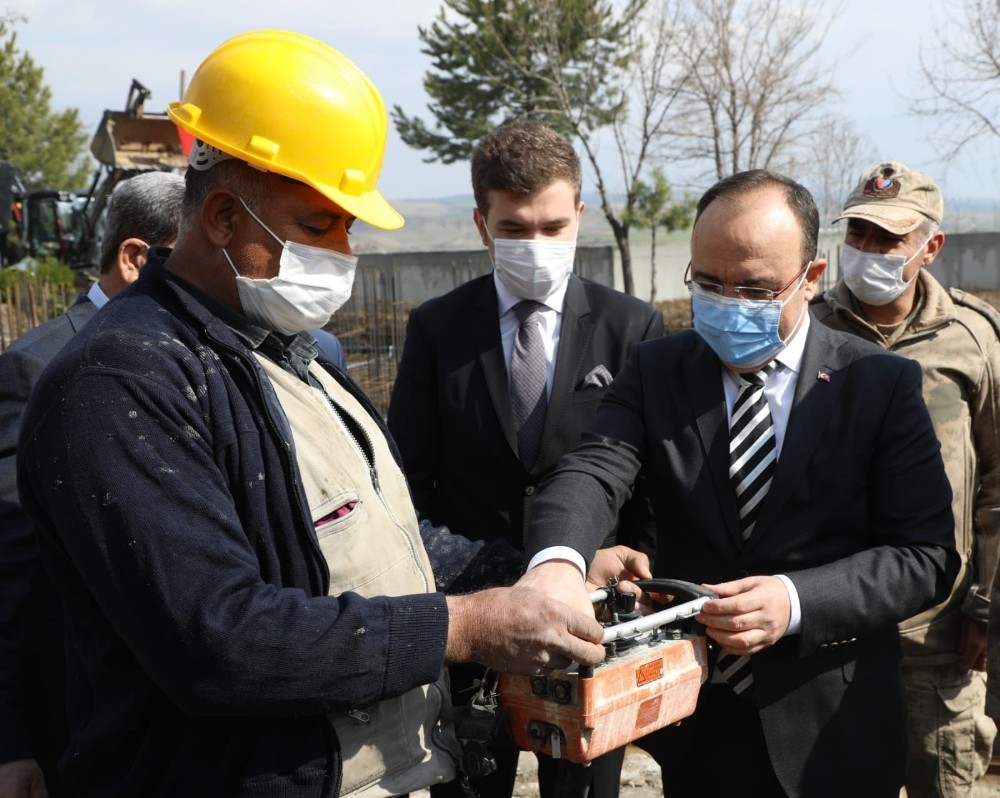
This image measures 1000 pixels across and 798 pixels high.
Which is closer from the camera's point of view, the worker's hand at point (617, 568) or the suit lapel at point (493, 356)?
the worker's hand at point (617, 568)

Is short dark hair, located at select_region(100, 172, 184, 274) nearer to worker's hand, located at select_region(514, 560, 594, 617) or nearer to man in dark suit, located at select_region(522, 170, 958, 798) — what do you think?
man in dark suit, located at select_region(522, 170, 958, 798)

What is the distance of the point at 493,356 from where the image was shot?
12.0ft

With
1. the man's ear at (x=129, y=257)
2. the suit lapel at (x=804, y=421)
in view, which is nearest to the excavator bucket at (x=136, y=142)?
the man's ear at (x=129, y=257)

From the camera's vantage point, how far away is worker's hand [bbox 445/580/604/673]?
202 cm

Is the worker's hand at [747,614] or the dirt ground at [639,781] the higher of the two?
the worker's hand at [747,614]

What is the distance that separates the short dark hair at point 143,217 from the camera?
3418 millimetres

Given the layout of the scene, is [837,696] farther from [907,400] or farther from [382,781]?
[382,781]

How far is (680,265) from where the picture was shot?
34.7 m

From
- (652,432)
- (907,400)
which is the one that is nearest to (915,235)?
(907,400)

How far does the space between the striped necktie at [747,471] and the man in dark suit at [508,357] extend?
90 cm

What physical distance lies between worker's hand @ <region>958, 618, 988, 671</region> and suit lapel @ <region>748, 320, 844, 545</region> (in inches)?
53.4

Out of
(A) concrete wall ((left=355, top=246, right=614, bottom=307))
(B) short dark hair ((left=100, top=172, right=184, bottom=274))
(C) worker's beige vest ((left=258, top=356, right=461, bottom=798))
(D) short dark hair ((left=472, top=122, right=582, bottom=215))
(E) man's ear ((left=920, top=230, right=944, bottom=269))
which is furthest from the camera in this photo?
(A) concrete wall ((left=355, top=246, right=614, bottom=307))

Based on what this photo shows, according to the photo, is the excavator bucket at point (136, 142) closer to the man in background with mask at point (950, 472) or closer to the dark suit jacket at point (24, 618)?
the dark suit jacket at point (24, 618)

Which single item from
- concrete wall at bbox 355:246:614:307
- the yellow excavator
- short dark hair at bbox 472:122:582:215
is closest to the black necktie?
short dark hair at bbox 472:122:582:215
